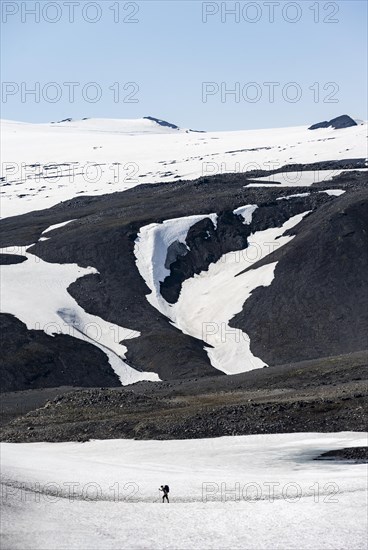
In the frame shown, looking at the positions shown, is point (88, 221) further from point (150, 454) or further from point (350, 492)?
point (350, 492)

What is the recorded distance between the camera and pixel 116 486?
5256cm

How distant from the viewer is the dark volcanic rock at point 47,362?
356 ft

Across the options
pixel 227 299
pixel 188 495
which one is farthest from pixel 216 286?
pixel 188 495

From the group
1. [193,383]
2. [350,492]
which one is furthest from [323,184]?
[350,492]

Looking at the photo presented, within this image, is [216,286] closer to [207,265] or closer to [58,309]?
[207,265]

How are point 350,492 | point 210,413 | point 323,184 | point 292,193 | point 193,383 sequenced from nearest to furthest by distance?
point 350,492 < point 210,413 < point 193,383 < point 292,193 < point 323,184

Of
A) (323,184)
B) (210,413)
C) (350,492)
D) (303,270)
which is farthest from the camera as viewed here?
(323,184)

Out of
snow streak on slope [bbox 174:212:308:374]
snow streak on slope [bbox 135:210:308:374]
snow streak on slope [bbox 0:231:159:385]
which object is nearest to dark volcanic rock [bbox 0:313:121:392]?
snow streak on slope [bbox 0:231:159:385]

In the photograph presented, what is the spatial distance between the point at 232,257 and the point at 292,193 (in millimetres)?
29190

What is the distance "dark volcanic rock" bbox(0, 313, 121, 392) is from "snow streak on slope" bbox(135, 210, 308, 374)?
14.4 metres

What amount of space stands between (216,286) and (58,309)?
83.1ft

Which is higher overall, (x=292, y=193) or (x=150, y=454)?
(x=292, y=193)

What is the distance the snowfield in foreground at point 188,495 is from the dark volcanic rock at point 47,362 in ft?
123

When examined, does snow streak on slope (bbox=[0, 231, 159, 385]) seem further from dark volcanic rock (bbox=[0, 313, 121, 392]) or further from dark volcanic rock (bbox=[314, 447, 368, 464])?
dark volcanic rock (bbox=[314, 447, 368, 464])
